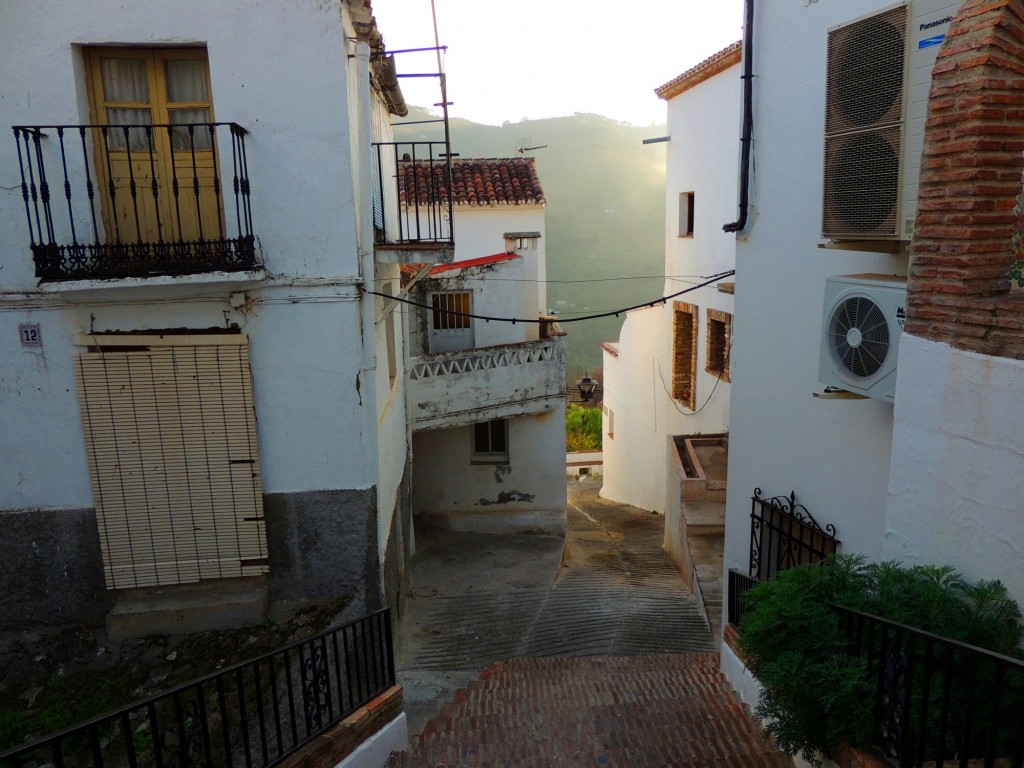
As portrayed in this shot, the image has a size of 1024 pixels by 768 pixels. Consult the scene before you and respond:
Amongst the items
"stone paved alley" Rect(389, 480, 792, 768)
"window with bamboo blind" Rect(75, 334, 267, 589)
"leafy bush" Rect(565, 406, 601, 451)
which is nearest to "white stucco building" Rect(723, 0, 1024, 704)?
"stone paved alley" Rect(389, 480, 792, 768)

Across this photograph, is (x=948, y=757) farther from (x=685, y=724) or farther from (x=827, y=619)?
(x=685, y=724)

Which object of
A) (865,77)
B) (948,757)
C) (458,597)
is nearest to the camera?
(948,757)

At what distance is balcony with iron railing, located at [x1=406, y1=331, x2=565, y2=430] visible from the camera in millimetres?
11602

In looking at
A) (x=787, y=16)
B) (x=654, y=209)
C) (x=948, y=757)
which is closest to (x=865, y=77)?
(x=787, y=16)

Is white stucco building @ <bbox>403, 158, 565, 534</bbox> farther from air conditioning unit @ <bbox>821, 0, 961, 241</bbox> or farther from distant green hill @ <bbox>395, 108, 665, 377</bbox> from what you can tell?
distant green hill @ <bbox>395, 108, 665, 377</bbox>

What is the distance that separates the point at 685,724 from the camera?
211 inches

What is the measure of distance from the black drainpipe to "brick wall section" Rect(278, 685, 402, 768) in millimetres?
5172

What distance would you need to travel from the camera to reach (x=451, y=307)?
13016 mm

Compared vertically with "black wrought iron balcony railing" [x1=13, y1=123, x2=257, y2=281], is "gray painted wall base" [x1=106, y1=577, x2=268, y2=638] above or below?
below

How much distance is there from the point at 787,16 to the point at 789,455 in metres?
3.77

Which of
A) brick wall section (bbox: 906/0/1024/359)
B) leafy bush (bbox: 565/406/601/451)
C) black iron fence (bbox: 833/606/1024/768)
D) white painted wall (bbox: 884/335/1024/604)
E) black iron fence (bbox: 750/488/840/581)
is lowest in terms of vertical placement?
leafy bush (bbox: 565/406/601/451)

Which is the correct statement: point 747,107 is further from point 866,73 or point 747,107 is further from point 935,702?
point 935,702

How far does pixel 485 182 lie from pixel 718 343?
21.8 feet

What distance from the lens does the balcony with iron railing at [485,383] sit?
11.6 meters
